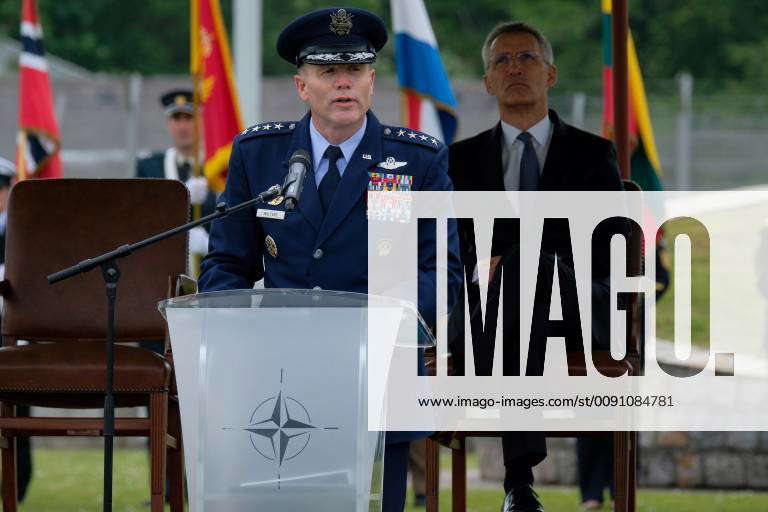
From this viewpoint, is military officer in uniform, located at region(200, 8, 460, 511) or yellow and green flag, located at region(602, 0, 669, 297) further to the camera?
yellow and green flag, located at region(602, 0, 669, 297)

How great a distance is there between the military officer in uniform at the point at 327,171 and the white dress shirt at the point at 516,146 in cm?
129

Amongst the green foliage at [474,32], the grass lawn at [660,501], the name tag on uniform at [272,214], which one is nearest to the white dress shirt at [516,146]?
the name tag on uniform at [272,214]

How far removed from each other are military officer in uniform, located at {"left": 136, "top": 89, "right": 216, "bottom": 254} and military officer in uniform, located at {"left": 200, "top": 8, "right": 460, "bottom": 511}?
3.68 m

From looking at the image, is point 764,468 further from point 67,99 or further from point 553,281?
point 67,99

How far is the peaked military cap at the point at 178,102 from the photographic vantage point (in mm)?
9820

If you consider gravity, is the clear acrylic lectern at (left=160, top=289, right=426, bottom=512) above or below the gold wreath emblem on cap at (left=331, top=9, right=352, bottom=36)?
below

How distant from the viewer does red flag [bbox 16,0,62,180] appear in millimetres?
10266

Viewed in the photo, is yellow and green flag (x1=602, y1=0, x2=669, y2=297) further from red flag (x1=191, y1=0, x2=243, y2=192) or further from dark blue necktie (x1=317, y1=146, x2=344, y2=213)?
dark blue necktie (x1=317, y1=146, x2=344, y2=213)

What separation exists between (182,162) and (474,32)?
77.6 feet

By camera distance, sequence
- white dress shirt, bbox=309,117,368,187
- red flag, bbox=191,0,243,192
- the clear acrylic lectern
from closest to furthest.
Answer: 1. the clear acrylic lectern
2. white dress shirt, bbox=309,117,368,187
3. red flag, bbox=191,0,243,192

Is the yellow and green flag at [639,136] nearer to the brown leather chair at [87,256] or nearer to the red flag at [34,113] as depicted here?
the red flag at [34,113]

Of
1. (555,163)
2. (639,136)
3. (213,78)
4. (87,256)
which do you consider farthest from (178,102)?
(555,163)

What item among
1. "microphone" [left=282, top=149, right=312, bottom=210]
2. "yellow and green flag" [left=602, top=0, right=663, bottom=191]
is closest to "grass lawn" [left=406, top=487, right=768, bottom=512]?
"yellow and green flag" [left=602, top=0, right=663, bottom=191]

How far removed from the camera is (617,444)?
5914mm
